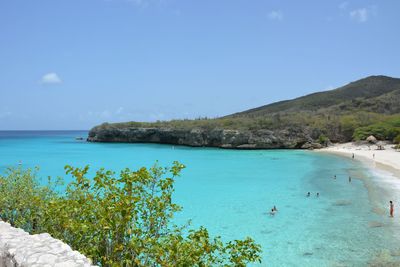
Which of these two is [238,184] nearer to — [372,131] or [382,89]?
[372,131]

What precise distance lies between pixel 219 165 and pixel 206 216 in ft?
108

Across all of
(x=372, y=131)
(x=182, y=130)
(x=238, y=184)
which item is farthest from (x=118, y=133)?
(x=238, y=184)

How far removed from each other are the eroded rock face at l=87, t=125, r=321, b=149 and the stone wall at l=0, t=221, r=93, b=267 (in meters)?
85.4

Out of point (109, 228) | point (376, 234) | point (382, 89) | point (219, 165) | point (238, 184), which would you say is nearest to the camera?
point (109, 228)

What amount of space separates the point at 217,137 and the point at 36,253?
310 feet

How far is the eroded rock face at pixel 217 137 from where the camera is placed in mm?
91062

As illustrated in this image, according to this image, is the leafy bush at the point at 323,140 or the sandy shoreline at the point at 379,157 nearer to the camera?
the sandy shoreline at the point at 379,157

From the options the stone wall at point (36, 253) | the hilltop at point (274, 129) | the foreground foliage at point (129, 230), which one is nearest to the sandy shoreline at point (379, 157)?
the hilltop at point (274, 129)

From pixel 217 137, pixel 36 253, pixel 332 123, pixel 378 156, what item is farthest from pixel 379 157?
pixel 36 253

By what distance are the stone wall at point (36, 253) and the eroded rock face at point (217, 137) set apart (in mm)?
85393

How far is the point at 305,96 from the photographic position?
655 ft

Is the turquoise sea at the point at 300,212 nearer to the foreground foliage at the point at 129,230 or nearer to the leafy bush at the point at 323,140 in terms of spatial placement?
the foreground foliage at the point at 129,230

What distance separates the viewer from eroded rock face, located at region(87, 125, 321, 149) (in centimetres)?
9106

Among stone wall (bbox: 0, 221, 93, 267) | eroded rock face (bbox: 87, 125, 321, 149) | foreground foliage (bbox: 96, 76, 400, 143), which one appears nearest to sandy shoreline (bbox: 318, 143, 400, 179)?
foreground foliage (bbox: 96, 76, 400, 143)
